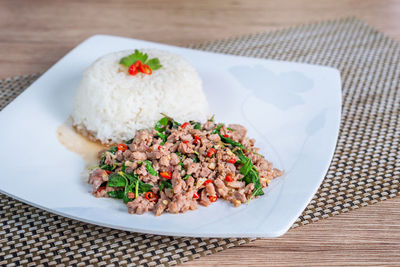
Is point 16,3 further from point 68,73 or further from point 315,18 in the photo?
point 315,18

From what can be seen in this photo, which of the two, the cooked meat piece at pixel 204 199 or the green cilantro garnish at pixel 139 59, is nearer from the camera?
the cooked meat piece at pixel 204 199

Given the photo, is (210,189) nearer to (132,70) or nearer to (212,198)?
(212,198)

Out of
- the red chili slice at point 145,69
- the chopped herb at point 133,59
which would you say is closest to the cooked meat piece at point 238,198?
the red chili slice at point 145,69

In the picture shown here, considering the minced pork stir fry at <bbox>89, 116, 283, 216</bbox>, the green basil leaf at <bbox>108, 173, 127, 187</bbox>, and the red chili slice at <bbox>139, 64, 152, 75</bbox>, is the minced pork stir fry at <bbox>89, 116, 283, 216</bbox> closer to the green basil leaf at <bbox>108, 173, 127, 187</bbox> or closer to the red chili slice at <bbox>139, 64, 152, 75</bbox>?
the green basil leaf at <bbox>108, 173, 127, 187</bbox>

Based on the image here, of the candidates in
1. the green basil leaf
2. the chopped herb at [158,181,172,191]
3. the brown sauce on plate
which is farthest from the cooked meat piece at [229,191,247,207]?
the brown sauce on plate

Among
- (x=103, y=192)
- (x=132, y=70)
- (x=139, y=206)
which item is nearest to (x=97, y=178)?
(x=103, y=192)

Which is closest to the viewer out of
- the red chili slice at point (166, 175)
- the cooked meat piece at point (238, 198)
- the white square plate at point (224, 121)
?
the white square plate at point (224, 121)

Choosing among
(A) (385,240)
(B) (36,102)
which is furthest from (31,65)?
(A) (385,240)

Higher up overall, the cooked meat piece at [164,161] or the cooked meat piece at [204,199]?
the cooked meat piece at [164,161]

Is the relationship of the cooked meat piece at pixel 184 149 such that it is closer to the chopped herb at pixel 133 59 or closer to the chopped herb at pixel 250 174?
the chopped herb at pixel 250 174
